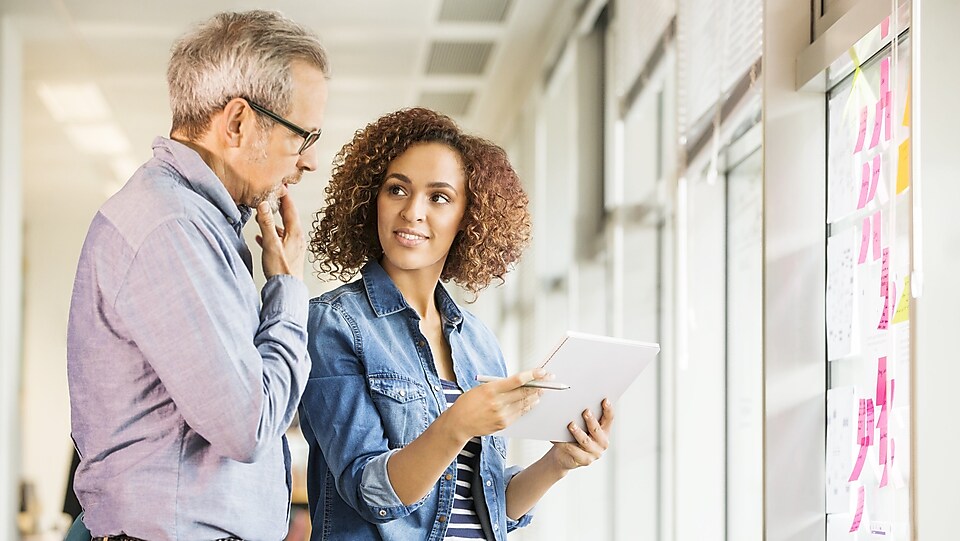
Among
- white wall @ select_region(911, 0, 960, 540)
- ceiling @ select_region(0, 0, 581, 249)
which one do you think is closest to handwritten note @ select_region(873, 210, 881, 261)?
white wall @ select_region(911, 0, 960, 540)

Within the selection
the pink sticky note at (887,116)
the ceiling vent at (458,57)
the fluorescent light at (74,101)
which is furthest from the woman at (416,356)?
the fluorescent light at (74,101)

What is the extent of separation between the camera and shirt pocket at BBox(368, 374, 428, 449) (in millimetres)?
1639

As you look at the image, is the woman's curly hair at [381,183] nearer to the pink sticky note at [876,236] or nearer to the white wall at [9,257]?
the pink sticky note at [876,236]

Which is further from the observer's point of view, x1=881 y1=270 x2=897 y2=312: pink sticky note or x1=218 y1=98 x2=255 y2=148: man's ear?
x1=881 y1=270 x2=897 y2=312: pink sticky note

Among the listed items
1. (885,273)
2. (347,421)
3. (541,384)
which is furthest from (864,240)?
(347,421)

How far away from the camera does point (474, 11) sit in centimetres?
483

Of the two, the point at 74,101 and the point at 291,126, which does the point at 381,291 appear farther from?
the point at 74,101

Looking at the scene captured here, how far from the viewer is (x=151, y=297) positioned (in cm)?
131

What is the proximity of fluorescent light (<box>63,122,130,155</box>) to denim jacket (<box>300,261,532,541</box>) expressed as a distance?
5.36 m

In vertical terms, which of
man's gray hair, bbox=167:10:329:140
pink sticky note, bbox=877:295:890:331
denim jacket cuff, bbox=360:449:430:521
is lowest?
denim jacket cuff, bbox=360:449:430:521

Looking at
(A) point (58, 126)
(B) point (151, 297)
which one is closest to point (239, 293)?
(B) point (151, 297)

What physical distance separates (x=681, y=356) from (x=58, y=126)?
5.18 metres

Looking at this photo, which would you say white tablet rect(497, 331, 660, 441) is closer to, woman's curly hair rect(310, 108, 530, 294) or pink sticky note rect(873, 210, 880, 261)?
woman's curly hair rect(310, 108, 530, 294)

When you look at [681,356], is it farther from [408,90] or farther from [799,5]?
[408,90]
